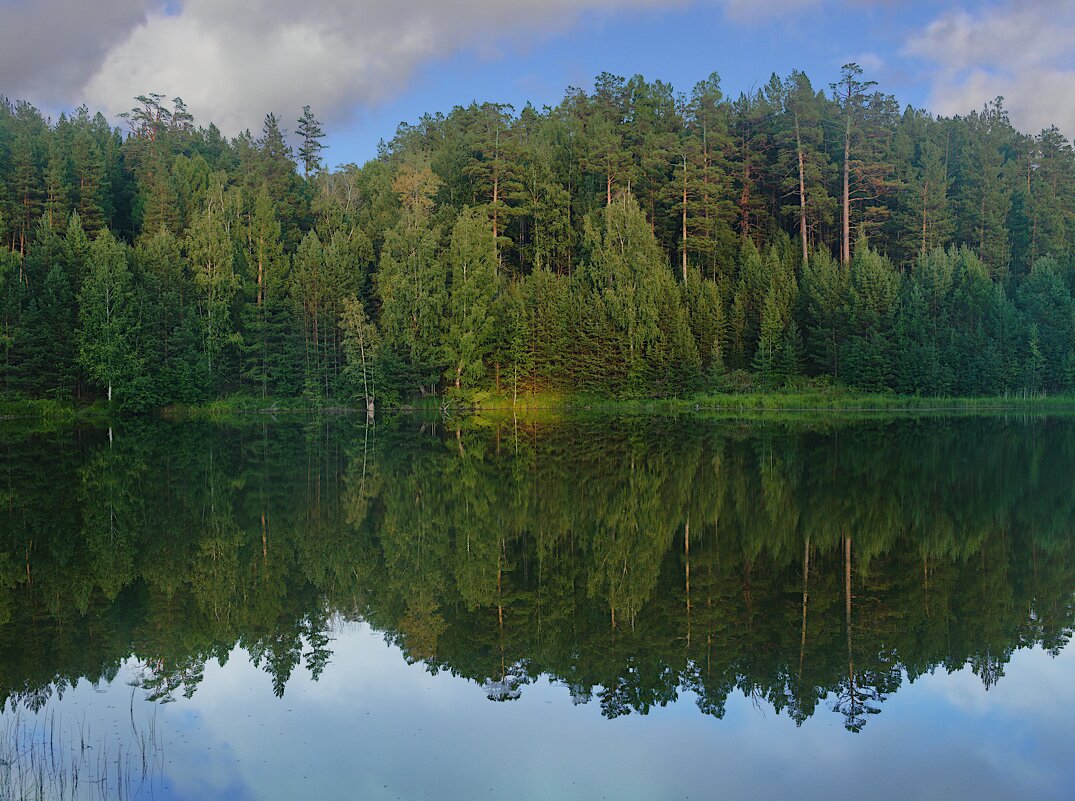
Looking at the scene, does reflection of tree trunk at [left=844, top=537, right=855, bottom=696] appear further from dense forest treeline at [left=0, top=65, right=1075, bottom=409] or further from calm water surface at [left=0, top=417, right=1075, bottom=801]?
dense forest treeline at [left=0, top=65, right=1075, bottom=409]

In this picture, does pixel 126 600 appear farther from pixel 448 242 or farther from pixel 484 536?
pixel 448 242

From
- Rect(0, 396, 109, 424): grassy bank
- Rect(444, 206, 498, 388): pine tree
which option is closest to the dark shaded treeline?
Rect(0, 396, 109, 424): grassy bank

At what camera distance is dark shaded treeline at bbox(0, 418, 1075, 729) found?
364 inches

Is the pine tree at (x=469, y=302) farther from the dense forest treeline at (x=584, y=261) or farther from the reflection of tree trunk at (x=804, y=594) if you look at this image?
the reflection of tree trunk at (x=804, y=594)

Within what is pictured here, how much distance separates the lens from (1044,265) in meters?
59.7

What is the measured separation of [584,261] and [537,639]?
55.4m

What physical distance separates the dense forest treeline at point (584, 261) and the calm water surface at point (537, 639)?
1417 inches

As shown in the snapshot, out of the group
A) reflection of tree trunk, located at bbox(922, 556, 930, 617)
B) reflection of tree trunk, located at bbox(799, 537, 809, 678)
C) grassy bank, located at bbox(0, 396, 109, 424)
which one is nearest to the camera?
reflection of tree trunk, located at bbox(799, 537, 809, 678)

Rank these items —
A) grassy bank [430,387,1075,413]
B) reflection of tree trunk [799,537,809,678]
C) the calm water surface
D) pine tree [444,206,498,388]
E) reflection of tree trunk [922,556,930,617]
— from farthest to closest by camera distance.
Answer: pine tree [444,206,498,388]
grassy bank [430,387,1075,413]
reflection of tree trunk [922,556,930,617]
reflection of tree trunk [799,537,809,678]
the calm water surface

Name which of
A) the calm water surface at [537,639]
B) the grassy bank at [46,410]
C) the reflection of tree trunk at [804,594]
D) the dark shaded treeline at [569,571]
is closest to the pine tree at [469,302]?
the grassy bank at [46,410]

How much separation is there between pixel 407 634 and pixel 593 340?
157 ft

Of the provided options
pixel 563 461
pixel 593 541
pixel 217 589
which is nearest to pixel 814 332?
pixel 563 461

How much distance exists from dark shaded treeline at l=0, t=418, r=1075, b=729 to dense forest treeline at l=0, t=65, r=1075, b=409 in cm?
3157

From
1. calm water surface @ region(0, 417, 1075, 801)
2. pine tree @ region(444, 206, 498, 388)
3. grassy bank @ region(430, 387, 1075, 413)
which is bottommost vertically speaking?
calm water surface @ region(0, 417, 1075, 801)
